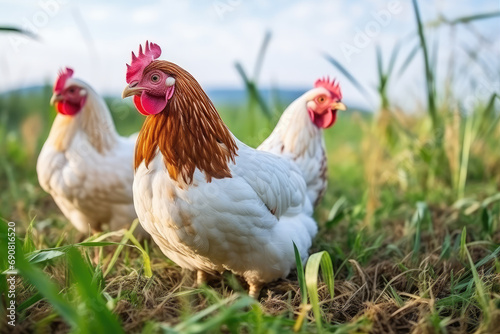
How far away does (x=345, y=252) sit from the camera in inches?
112

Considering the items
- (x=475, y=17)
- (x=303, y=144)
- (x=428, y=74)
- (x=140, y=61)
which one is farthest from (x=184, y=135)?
(x=475, y=17)

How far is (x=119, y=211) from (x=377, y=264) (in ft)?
5.46

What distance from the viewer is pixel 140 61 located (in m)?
1.92

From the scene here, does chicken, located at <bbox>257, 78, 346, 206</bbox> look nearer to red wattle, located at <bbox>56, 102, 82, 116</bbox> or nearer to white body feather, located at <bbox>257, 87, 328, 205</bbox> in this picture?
white body feather, located at <bbox>257, 87, 328, 205</bbox>

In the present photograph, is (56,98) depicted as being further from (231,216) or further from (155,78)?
(231,216)

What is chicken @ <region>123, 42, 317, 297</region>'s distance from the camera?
1883 millimetres

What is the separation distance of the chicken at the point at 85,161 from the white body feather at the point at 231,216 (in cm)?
79

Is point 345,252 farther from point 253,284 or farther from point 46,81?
point 46,81

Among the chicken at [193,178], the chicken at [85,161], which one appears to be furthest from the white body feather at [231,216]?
the chicken at [85,161]

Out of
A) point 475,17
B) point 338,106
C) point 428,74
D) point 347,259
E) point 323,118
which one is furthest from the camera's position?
point 428,74

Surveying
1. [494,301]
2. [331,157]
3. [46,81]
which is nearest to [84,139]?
[494,301]

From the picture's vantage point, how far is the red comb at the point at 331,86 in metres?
2.85

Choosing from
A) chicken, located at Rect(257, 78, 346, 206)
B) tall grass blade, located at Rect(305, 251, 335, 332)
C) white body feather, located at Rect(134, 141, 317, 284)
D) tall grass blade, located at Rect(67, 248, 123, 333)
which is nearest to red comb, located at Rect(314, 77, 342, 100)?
chicken, located at Rect(257, 78, 346, 206)

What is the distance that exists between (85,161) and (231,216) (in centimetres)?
131
